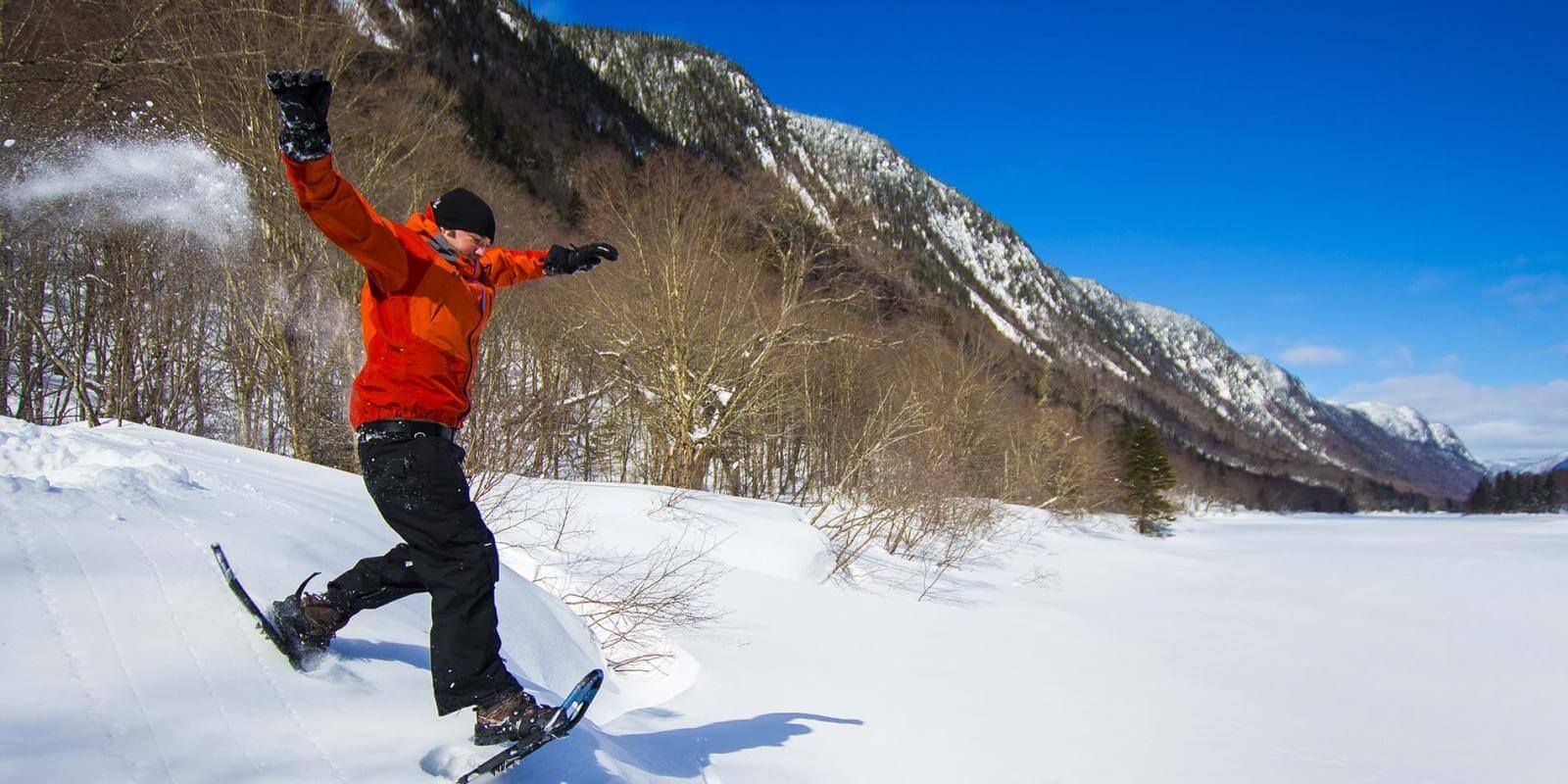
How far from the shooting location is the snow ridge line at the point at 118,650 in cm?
179

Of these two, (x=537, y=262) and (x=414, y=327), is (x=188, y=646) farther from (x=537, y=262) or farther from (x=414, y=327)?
(x=537, y=262)

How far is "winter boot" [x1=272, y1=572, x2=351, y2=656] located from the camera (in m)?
2.42

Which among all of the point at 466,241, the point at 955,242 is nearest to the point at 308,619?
the point at 466,241

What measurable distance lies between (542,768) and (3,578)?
5.39ft

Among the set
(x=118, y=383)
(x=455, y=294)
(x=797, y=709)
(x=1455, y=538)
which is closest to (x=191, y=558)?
(x=455, y=294)

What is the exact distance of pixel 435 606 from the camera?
2.37 metres

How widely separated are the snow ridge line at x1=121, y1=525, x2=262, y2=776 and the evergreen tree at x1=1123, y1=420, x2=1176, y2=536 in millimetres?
45053

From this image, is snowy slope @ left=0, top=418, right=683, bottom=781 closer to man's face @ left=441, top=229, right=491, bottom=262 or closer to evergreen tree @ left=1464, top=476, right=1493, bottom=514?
man's face @ left=441, top=229, right=491, bottom=262

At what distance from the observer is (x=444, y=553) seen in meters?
2.39

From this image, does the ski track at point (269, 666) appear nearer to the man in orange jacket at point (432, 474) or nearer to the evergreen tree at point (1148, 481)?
the man in orange jacket at point (432, 474)

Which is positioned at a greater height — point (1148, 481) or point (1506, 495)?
point (1506, 495)

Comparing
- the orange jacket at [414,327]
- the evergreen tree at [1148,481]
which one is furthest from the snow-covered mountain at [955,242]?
the orange jacket at [414,327]

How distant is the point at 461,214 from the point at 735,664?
5.72m

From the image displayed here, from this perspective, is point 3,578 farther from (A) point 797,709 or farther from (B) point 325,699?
(A) point 797,709
